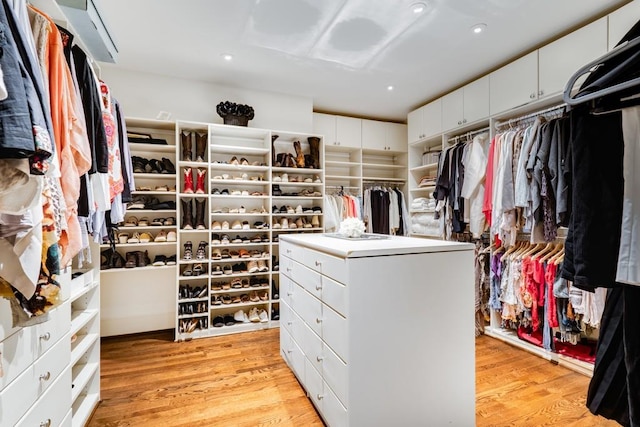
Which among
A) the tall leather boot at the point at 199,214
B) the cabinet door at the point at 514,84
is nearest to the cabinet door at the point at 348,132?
the cabinet door at the point at 514,84

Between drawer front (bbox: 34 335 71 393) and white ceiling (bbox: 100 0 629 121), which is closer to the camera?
drawer front (bbox: 34 335 71 393)

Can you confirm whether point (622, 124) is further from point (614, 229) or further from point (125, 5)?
point (125, 5)

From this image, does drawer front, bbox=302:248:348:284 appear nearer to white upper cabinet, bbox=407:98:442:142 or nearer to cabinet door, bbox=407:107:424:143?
white upper cabinet, bbox=407:98:442:142

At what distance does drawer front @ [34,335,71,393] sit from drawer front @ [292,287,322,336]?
3.86 feet

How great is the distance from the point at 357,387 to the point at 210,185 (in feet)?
→ 7.99

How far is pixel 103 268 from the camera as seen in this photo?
113 inches

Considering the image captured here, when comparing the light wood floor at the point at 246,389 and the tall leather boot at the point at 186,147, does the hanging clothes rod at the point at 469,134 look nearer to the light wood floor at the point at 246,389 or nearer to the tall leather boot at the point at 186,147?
the light wood floor at the point at 246,389

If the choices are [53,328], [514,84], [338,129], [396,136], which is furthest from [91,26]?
[396,136]

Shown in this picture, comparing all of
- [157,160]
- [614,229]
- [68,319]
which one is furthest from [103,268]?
[614,229]

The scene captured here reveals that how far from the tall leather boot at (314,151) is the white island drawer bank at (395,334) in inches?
81.2

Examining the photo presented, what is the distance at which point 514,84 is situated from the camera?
2.73 m

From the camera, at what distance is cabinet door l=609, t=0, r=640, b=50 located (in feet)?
6.39

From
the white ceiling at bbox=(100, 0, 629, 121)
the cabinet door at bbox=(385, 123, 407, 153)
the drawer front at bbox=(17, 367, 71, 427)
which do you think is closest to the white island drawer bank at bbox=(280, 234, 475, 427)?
the drawer front at bbox=(17, 367, 71, 427)

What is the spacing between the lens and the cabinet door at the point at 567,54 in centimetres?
216
